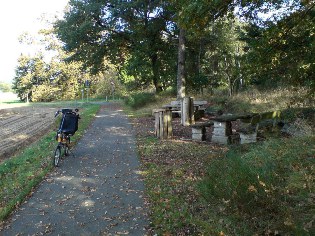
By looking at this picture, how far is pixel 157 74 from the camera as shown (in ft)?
92.4

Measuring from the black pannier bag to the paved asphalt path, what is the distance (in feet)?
2.59

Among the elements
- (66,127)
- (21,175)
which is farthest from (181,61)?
(21,175)

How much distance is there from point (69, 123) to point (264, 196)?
6750 millimetres

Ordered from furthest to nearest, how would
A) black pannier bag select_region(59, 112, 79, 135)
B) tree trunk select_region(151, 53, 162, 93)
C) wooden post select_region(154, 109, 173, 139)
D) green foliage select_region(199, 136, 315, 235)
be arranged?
tree trunk select_region(151, 53, 162, 93) < wooden post select_region(154, 109, 173, 139) < black pannier bag select_region(59, 112, 79, 135) < green foliage select_region(199, 136, 315, 235)

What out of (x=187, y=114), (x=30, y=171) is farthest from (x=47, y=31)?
(x=30, y=171)

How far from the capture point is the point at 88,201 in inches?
237

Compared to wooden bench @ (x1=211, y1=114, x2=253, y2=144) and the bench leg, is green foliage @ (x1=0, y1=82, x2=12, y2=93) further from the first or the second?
wooden bench @ (x1=211, y1=114, x2=253, y2=144)

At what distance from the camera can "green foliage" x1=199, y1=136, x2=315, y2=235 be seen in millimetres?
3818

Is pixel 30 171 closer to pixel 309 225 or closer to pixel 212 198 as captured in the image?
pixel 212 198

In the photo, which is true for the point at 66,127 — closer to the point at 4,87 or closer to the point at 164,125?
the point at 164,125

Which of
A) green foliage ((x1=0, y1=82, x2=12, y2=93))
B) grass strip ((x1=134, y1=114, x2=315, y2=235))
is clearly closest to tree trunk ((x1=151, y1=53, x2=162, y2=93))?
grass strip ((x1=134, y1=114, x2=315, y2=235))

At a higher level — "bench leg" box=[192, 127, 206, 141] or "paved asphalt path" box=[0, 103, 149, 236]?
"bench leg" box=[192, 127, 206, 141]

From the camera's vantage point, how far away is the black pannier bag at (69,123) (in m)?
9.45

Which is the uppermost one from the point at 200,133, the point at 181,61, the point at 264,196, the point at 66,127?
the point at 181,61
